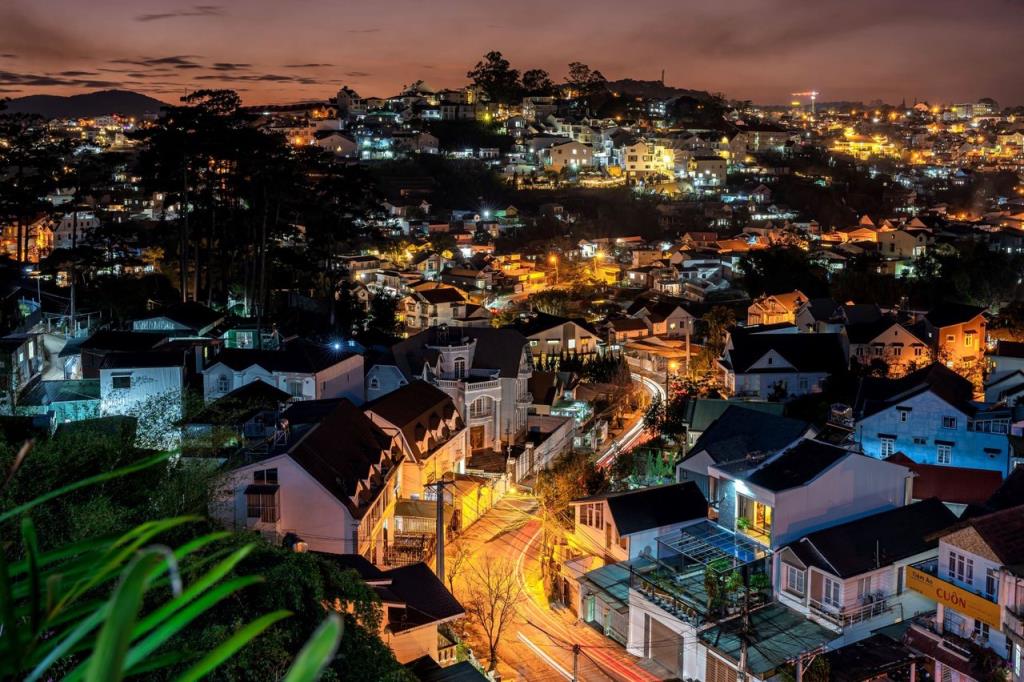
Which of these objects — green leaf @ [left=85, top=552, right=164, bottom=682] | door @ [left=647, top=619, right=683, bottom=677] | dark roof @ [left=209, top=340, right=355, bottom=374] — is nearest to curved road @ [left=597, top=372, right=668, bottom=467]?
dark roof @ [left=209, top=340, right=355, bottom=374]

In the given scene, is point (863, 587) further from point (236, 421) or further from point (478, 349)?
point (478, 349)

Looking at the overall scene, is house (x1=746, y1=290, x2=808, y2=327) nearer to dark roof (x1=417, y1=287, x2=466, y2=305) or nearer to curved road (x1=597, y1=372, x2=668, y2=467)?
curved road (x1=597, y1=372, x2=668, y2=467)

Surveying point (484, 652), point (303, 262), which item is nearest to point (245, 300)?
point (303, 262)

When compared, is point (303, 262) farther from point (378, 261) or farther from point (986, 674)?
point (986, 674)

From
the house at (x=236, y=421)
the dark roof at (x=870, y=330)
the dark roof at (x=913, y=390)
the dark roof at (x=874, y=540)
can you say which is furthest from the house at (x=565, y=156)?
the dark roof at (x=874, y=540)

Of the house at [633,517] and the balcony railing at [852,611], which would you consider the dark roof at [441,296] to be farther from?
the balcony railing at [852,611]

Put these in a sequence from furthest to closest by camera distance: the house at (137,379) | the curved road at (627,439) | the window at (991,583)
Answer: the curved road at (627,439) < the house at (137,379) < the window at (991,583)
